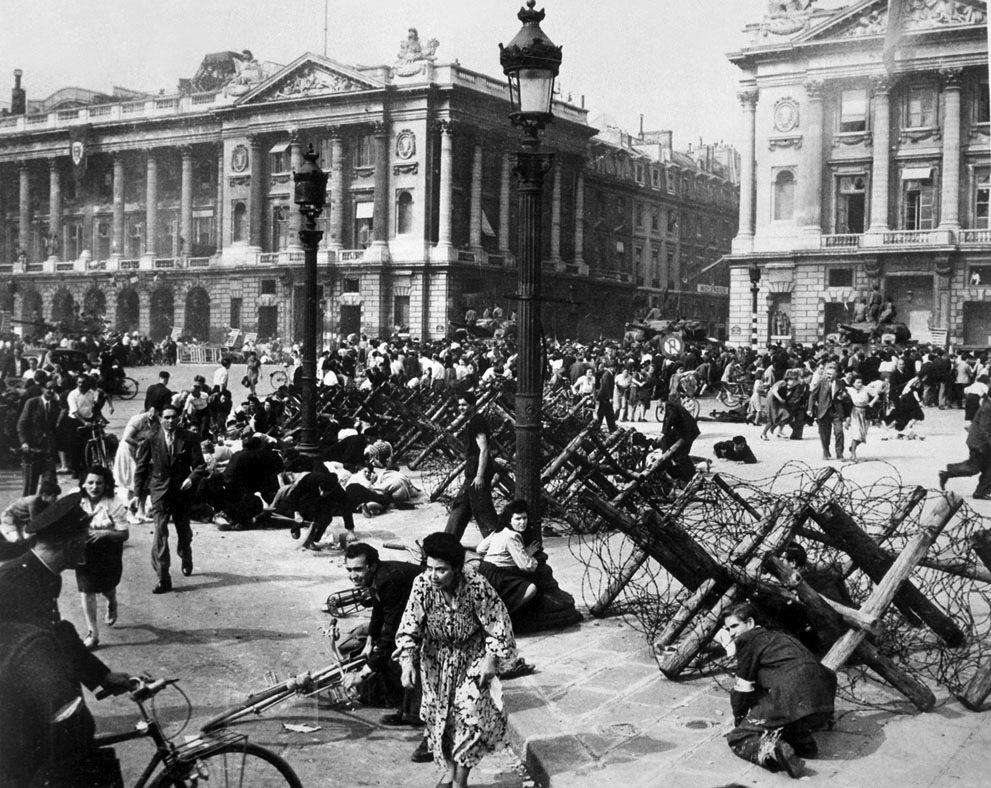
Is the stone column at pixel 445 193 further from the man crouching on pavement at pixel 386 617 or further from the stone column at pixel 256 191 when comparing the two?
the man crouching on pavement at pixel 386 617

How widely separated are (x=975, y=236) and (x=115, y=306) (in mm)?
48776

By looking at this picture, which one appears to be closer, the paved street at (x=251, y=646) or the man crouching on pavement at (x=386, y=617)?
the paved street at (x=251, y=646)

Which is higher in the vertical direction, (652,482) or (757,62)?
(757,62)

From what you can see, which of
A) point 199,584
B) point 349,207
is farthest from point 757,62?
Result: point 199,584


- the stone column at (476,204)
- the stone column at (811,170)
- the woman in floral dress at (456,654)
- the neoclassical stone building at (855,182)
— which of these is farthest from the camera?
the stone column at (476,204)

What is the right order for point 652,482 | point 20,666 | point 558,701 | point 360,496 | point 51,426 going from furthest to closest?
point 51,426 < point 360,496 < point 652,482 < point 558,701 < point 20,666

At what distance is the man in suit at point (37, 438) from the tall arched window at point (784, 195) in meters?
38.1

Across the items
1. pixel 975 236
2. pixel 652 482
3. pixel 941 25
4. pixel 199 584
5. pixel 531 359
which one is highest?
pixel 941 25

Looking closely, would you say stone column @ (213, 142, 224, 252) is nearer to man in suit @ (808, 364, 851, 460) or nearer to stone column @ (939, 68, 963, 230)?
stone column @ (939, 68, 963, 230)

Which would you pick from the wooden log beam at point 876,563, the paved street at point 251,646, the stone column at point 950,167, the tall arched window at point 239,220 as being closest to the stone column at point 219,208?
the tall arched window at point 239,220

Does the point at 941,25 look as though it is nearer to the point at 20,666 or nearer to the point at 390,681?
the point at 390,681

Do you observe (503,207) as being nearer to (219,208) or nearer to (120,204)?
(219,208)

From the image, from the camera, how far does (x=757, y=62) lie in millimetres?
44656

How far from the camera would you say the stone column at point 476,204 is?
54.7 metres
